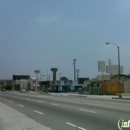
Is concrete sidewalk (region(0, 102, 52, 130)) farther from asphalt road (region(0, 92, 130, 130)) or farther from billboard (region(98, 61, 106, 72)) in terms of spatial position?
billboard (region(98, 61, 106, 72))

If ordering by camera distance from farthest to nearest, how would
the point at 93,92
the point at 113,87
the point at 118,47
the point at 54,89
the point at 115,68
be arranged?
the point at 54,89 < the point at 115,68 < the point at 93,92 < the point at 113,87 < the point at 118,47

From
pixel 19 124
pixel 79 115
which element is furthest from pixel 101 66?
pixel 19 124

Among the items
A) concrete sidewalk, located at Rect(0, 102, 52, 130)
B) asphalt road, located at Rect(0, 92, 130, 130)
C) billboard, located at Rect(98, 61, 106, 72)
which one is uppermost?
billboard, located at Rect(98, 61, 106, 72)

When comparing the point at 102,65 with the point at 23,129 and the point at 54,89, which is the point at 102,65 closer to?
the point at 54,89

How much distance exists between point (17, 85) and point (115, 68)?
10999 cm

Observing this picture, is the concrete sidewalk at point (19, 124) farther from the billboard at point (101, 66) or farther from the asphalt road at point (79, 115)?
the billboard at point (101, 66)

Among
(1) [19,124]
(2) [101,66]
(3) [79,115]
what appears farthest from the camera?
(2) [101,66]

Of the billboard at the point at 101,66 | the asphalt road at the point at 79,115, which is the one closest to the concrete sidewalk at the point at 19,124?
the asphalt road at the point at 79,115

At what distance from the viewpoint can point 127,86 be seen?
64250 millimetres

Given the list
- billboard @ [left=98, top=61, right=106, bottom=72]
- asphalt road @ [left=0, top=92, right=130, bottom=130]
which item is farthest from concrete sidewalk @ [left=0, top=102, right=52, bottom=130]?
billboard @ [left=98, top=61, right=106, bottom=72]

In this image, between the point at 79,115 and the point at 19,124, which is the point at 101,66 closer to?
the point at 79,115

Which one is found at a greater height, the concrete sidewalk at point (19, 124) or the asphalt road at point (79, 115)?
the asphalt road at point (79, 115)

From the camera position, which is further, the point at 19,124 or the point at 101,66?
the point at 101,66

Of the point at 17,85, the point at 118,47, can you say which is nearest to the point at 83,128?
the point at 118,47
